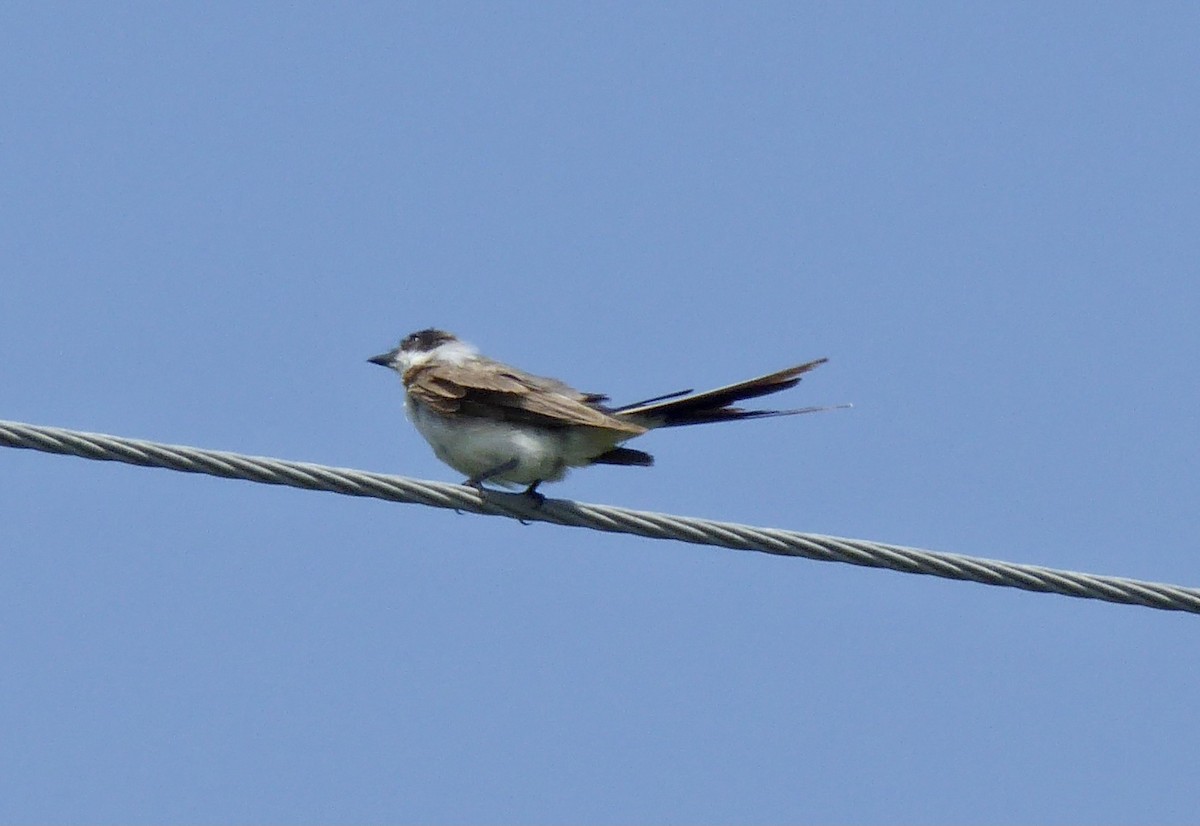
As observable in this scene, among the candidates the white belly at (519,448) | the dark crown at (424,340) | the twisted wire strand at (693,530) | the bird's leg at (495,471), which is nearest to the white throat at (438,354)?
the dark crown at (424,340)

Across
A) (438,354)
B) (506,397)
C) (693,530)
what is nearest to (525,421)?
(506,397)

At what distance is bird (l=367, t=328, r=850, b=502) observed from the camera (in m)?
8.15

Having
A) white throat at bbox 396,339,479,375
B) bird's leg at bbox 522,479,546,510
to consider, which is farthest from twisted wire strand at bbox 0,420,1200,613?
white throat at bbox 396,339,479,375

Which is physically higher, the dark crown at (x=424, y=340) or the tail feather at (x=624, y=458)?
the dark crown at (x=424, y=340)

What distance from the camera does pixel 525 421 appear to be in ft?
27.8

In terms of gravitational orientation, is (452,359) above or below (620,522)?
above

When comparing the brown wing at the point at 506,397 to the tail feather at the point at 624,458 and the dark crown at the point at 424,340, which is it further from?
the dark crown at the point at 424,340

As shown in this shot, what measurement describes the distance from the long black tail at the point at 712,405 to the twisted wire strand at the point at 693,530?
51.3 inches

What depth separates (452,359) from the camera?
31.3ft

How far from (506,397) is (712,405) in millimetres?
1154

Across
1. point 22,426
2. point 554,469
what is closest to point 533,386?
point 554,469

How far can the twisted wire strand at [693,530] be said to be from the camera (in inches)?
232

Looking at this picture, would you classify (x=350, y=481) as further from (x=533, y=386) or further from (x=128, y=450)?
(x=533, y=386)

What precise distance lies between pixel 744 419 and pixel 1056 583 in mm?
2208
